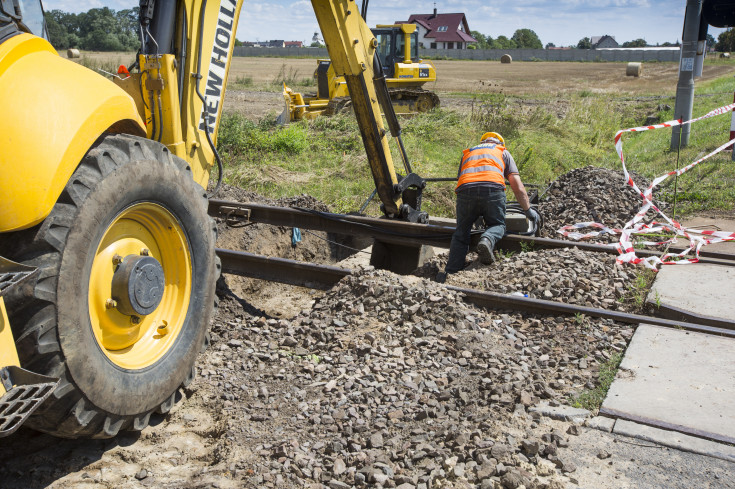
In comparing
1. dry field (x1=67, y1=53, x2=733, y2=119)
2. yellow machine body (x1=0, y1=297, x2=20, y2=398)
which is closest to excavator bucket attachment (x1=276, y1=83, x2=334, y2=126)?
dry field (x1=67, y1=53, x2=733, y2=119)

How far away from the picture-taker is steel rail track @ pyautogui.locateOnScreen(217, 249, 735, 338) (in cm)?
521

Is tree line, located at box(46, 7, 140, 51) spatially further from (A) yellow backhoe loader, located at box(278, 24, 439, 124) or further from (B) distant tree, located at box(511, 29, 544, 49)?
(B) distant tree, located at box(511, 29, 544, 49)

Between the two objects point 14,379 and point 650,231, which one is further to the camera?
point 650,231

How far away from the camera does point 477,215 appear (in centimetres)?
730

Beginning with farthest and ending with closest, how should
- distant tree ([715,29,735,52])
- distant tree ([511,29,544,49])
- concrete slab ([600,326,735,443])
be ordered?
distant tree ([511,29,544,49]), distant tree ([715,29,735,52]), concrete slab ([600,326,735,443])

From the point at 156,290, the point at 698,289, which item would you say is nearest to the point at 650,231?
the point at 698,289

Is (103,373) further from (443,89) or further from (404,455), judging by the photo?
(443,89)

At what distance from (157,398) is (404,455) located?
144cm

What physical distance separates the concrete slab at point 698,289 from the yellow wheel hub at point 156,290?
13.1 feet

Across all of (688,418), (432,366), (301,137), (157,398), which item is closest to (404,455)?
(432,366)

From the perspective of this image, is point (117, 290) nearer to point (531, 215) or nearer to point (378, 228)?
Answer: point (378, 228)

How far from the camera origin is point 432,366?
458cm

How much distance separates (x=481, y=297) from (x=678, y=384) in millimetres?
1824

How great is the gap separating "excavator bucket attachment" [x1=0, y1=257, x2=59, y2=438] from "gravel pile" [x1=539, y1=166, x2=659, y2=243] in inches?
264
